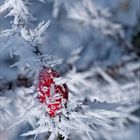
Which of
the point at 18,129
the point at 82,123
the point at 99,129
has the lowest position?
the point at 99,129

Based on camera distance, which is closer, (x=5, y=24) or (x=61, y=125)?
(x=61, y=125)

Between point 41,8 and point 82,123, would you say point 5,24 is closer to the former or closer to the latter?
point 82,123

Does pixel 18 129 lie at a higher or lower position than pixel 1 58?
lower

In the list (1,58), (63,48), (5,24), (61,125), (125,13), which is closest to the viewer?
(61,125)

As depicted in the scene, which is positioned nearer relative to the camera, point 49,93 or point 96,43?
point 49,93

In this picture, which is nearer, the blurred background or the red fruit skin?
the red fruit skin

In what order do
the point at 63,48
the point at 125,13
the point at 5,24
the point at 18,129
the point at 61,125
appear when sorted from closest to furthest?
the point at 61,125, the point at 5,24, the point at 18,129, the point at 63,48, the point at 125,13

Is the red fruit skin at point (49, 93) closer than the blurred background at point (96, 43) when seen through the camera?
Yes

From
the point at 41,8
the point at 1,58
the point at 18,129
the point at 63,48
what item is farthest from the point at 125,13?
the point at 18,129
